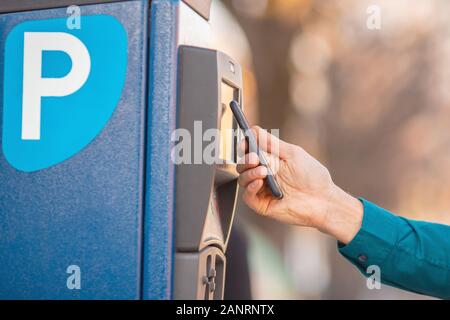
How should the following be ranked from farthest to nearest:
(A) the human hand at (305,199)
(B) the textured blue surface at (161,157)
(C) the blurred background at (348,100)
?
(C) the blurred background at (348,100) → (A) the human hand at (305,199) → (B) the textured blue surface at (161,157)

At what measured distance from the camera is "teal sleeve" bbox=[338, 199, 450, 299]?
179 cm

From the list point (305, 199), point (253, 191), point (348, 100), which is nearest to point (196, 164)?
point (253, 191)

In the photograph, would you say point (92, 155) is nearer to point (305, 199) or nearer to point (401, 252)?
point (305, 199)

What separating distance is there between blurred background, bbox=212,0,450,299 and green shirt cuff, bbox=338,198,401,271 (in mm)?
2229

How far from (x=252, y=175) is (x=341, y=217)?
0.40m

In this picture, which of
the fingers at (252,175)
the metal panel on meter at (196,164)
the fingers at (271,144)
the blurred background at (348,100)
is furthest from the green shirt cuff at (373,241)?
the blurred background at (348,100)

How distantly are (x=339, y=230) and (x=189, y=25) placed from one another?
75cm

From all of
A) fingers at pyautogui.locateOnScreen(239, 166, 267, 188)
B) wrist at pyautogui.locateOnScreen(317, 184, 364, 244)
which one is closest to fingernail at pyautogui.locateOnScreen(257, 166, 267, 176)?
fingers at pyautogui.locateOnScreen(239, 166, 267, 188)

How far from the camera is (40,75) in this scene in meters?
1.40

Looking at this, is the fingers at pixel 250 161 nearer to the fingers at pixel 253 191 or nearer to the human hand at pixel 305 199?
the fingers at pixel 253 191

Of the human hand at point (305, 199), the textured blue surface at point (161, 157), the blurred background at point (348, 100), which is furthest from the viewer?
the blurred background at point (348, 100)

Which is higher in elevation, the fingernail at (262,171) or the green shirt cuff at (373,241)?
the fingernail at (262,171)

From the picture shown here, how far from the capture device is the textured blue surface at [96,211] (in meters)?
1.33
